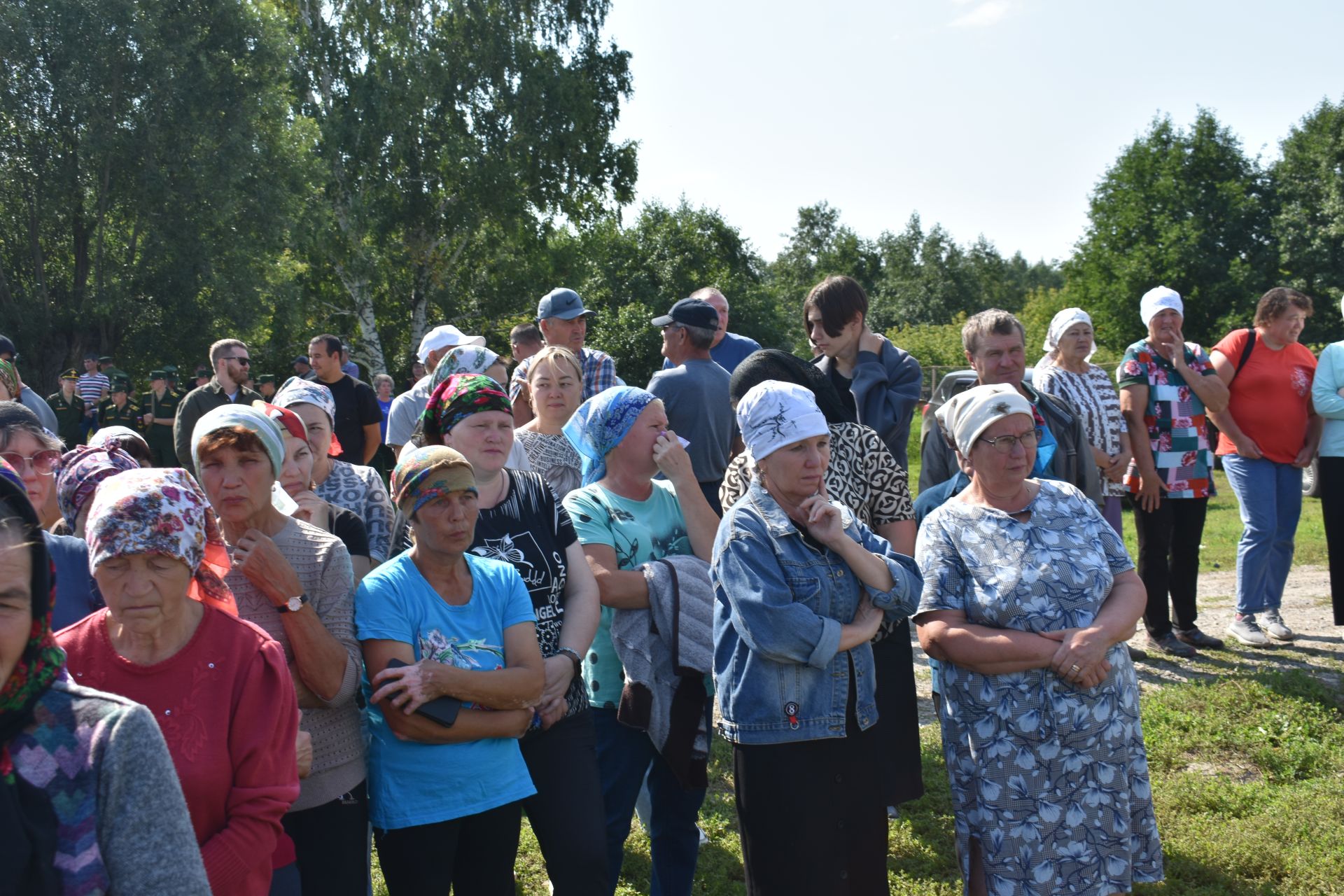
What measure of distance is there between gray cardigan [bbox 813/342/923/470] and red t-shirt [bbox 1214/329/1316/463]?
352 cm

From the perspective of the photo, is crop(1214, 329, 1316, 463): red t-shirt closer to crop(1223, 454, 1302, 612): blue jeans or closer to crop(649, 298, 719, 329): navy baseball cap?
crop(1223, 454, 1302, 612): blue jeans

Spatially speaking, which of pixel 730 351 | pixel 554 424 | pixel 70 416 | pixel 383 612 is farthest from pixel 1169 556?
pixel 70 416

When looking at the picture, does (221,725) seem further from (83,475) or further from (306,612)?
(83,475)

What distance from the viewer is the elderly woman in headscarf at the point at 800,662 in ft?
9.82

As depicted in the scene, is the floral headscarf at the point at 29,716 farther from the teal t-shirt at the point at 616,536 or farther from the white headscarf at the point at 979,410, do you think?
the white headscarf at the point at 979,410

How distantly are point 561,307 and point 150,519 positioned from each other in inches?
176

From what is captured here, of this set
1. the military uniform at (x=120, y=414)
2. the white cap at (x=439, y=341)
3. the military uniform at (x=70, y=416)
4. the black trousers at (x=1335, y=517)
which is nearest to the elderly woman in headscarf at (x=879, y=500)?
the white cap at (x=439, y=341)

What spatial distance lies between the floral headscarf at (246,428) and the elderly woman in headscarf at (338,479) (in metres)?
0.86

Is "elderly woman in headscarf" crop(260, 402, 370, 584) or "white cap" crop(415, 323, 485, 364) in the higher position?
"white cap" crop(415, 323, 485, 364)

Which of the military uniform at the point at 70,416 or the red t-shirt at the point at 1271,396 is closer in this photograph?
the red t-shirt at the point at 1271,396

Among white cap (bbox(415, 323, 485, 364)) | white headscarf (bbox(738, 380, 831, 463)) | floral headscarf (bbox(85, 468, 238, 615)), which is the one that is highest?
white cap (bbox(415, 323, 485, 364))

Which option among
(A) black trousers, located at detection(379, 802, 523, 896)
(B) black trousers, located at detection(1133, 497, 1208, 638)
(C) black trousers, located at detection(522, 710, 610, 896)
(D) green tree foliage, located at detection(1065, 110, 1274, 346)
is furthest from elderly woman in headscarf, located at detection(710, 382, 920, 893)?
(D) green tree foliage, located at detection(1065, 110, 1274, 346)

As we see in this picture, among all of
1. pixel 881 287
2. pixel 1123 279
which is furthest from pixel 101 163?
pixel 881 287

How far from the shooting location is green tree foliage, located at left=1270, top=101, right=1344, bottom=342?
1389 inches
